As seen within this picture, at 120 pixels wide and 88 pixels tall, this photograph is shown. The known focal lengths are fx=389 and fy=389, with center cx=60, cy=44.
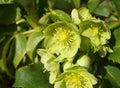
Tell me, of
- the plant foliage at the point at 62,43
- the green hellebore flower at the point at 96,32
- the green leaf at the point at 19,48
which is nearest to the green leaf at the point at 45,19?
the plant foliage at the point at 62,43

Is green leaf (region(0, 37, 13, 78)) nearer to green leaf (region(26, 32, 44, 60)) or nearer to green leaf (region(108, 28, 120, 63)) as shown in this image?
green leaf (region(26, 32, 44, 60))

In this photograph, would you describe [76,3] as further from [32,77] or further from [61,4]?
[32,77]

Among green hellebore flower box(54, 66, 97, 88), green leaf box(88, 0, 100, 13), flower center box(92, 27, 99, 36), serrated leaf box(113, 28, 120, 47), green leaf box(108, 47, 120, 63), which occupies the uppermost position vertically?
green leaf box(88, 0, 100, 13)

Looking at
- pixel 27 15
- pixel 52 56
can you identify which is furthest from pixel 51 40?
pixel 27 15

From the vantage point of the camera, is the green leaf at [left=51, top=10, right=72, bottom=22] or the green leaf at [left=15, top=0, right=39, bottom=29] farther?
the green leaf at [left=15, top=0, right=39, bottom=29]

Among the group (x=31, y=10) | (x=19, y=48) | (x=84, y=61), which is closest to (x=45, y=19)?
(x=31, y=10)

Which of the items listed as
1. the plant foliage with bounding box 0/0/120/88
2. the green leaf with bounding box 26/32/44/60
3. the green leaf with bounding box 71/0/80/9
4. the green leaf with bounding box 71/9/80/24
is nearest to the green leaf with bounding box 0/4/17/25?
the plant foliage with bounding box 0/0/120/88
